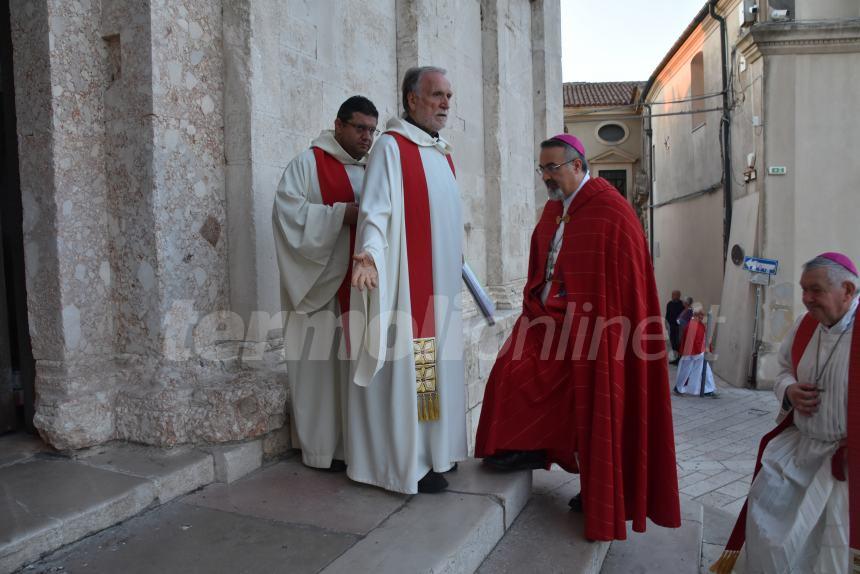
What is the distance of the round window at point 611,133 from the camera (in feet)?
92.5

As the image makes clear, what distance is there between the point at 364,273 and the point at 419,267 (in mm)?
461

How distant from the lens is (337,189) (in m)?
3.25

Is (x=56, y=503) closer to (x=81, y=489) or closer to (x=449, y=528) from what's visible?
(x=81, y=489)

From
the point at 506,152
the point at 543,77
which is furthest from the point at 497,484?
the point at 543,77

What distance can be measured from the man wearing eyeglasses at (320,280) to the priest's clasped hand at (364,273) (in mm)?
507

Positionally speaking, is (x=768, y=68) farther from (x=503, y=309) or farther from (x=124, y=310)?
(x=124, y=310)

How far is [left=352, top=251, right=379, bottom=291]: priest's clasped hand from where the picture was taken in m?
2.58

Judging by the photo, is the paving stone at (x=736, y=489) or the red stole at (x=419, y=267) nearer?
the red stole at (x=419, y=267)

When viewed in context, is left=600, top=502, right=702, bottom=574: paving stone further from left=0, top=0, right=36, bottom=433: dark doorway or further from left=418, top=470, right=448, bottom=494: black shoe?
left=0, top=0, right=36, bottom=433: dark doorway

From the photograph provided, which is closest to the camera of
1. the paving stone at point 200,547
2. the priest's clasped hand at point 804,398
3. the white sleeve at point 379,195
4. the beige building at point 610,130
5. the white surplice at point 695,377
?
the paving stone at point 200,547

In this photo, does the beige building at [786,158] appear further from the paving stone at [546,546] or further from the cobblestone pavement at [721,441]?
the paving stone at [546,546]

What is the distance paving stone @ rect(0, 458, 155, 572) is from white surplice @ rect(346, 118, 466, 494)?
0.93m

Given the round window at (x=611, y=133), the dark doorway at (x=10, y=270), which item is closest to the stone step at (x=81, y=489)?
the dark doorway at (x=10, y=270)

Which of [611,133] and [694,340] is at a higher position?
[611,133]
